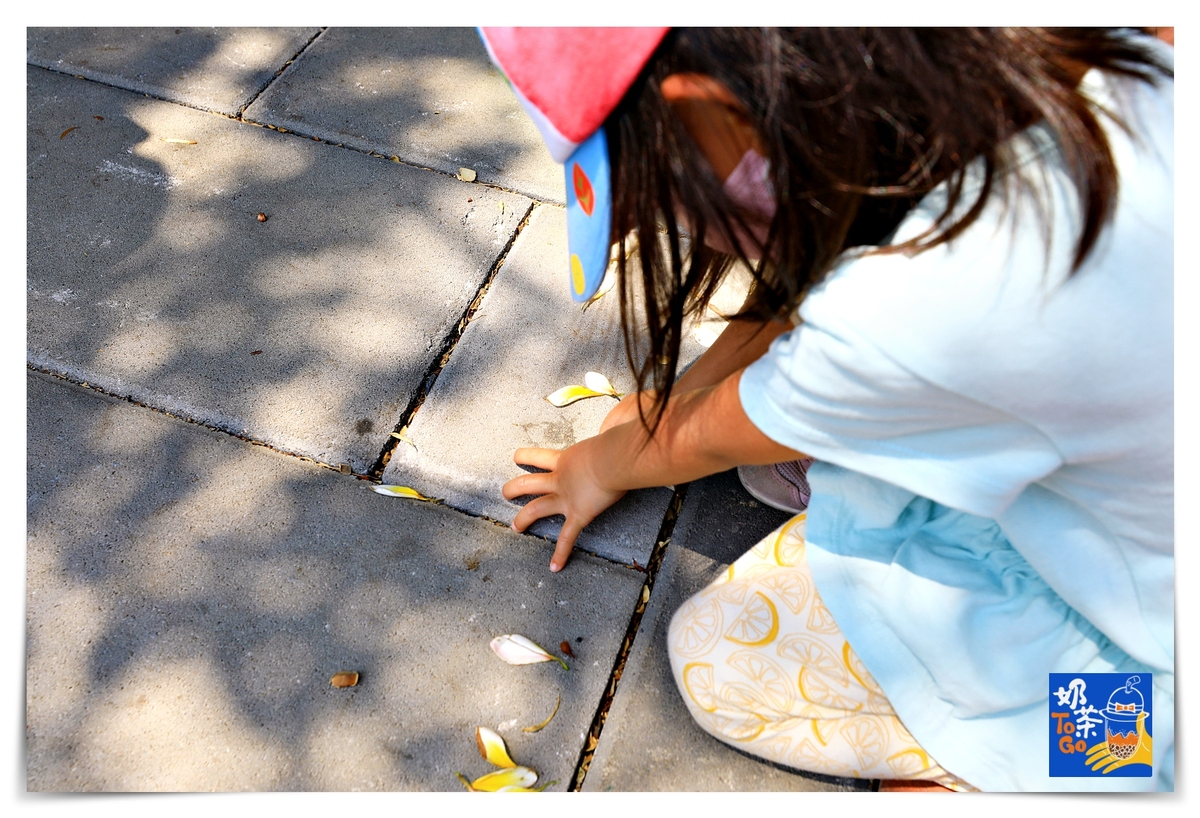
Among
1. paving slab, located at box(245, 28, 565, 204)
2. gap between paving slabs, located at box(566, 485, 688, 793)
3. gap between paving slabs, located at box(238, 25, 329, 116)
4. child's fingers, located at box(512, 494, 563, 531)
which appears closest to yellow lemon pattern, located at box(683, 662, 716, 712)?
gap between paving slabs, located at box(566, 485, 688, 793)

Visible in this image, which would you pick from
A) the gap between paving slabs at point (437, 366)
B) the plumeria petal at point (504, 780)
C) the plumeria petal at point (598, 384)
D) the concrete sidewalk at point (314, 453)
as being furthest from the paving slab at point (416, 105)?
the plumeria petal at point (504, 780)

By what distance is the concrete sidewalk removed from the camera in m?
1.38

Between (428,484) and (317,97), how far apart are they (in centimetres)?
121

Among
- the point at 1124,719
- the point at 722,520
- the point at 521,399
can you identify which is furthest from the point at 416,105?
the point at 1124,719

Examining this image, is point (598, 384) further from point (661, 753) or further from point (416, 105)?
point (416, 105)

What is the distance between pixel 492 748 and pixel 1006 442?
2.96ft

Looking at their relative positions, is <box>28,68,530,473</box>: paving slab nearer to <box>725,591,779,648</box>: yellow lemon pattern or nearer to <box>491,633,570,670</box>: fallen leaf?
<box>491,633,570,670</box>: fallen leaf

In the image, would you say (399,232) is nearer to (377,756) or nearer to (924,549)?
(377,756)

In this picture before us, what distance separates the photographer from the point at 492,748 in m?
1.36

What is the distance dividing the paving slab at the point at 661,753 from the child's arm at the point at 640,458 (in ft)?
0.80

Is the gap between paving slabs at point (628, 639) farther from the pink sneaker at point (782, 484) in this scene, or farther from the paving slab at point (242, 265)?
the paving slab at point (242, 265)

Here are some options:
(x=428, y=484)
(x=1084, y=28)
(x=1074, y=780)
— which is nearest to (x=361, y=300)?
(x=428, y=484)

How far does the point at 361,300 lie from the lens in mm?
1856

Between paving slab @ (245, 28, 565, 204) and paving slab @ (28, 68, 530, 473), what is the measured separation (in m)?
0.07
